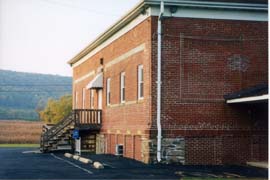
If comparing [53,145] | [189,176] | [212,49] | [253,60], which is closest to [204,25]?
[212,49]

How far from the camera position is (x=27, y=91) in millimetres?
138625

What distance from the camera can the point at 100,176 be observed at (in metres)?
17.6

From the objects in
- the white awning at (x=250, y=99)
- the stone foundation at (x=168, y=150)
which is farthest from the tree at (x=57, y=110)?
the white awning at (x=250, y=99)

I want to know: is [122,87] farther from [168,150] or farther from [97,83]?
[168,150]

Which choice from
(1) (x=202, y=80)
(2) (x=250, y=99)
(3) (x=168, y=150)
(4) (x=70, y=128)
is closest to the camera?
(2) (x=250, y=99)

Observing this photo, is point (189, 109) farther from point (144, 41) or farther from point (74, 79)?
point (74, 79)

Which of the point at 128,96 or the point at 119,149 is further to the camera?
the point at 119,149

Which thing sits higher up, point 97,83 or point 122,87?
point 97,83

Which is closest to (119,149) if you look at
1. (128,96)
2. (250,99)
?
(128,96)

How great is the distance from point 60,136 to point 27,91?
10859cm

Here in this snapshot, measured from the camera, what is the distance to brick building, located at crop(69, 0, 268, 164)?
22328mm

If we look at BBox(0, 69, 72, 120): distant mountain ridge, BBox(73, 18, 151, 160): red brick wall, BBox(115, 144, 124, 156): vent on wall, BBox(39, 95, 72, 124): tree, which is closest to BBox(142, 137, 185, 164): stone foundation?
BBox(73, 18, 151, 160): red brick wall

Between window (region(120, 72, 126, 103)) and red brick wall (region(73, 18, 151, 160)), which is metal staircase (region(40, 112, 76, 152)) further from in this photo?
window (region(120, 72, 126, 103))

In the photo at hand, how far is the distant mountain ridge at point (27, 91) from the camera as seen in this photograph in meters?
120
